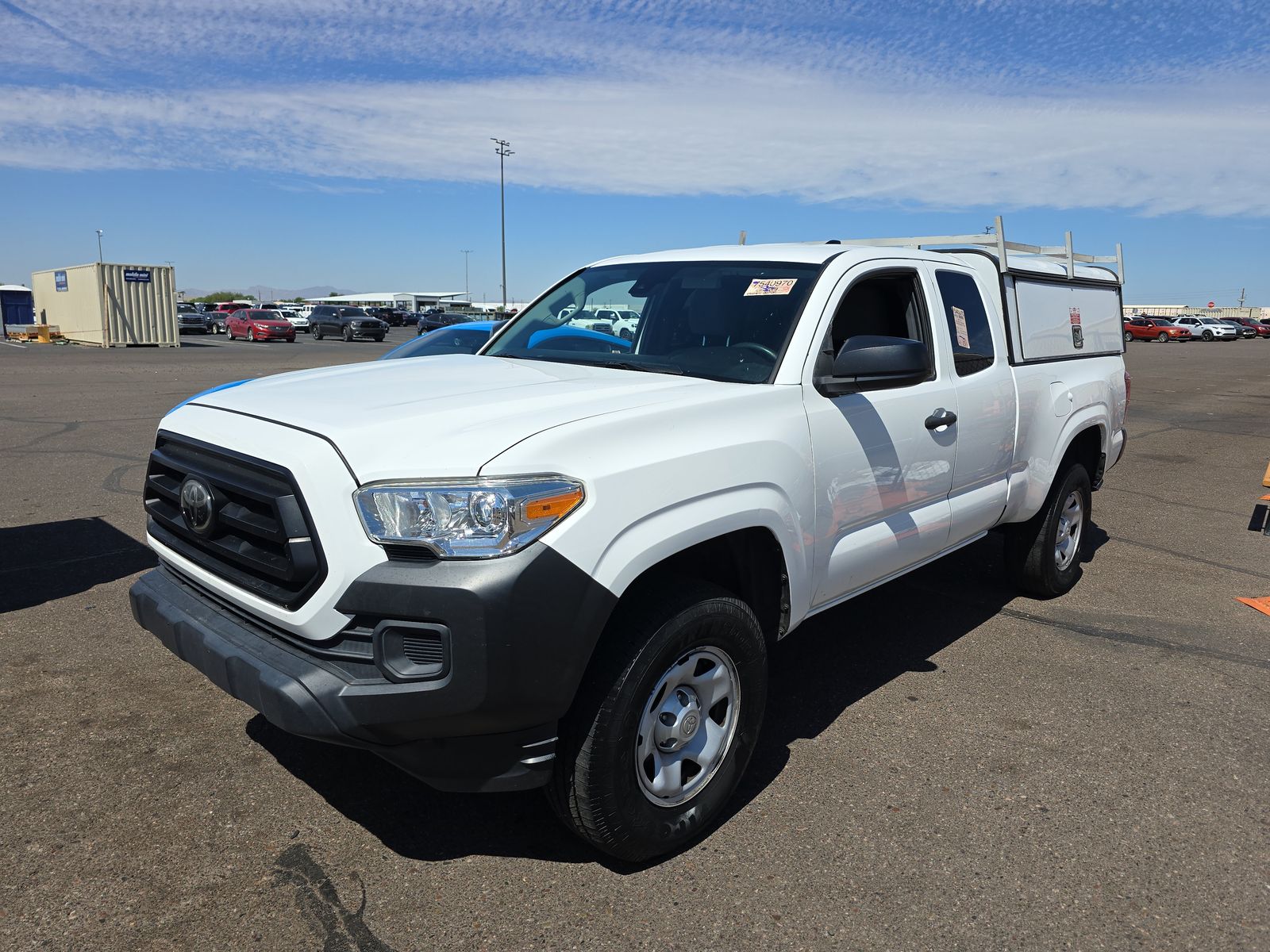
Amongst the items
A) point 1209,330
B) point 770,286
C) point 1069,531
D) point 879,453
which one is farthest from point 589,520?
point 1209,330

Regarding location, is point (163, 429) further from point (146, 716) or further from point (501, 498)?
point (501, 498)

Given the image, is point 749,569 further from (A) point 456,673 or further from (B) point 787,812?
(A) point 456,673

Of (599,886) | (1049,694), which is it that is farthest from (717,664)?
(1049,694)

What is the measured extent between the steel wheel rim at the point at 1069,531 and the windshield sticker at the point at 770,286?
8.76ft

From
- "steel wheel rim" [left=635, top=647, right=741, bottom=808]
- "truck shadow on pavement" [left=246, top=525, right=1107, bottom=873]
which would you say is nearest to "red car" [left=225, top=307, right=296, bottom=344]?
"truck shadow on pavement" [left=246, top=525, right=1107, bottom=873]

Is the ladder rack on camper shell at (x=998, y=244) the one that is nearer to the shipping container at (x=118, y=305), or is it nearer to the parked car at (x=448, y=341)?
the parked car at (x=448, y=341)

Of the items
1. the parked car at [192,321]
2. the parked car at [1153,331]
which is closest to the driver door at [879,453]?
the parked car at [192,321]

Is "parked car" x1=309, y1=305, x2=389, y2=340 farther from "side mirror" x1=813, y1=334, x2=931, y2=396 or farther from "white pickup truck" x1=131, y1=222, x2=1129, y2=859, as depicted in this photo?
"side mirror" x1=813, y1=334, x2=931, y2=396

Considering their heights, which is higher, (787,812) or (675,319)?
(675,319)

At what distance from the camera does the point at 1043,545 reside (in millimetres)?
5453

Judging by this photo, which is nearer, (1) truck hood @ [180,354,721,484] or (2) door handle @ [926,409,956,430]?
(1) truck hood @ [180,354,721,484]

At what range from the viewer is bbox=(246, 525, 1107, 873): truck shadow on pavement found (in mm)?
3133

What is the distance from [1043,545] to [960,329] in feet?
5.42

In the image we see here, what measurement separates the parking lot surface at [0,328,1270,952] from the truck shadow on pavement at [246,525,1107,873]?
0.05 ft
